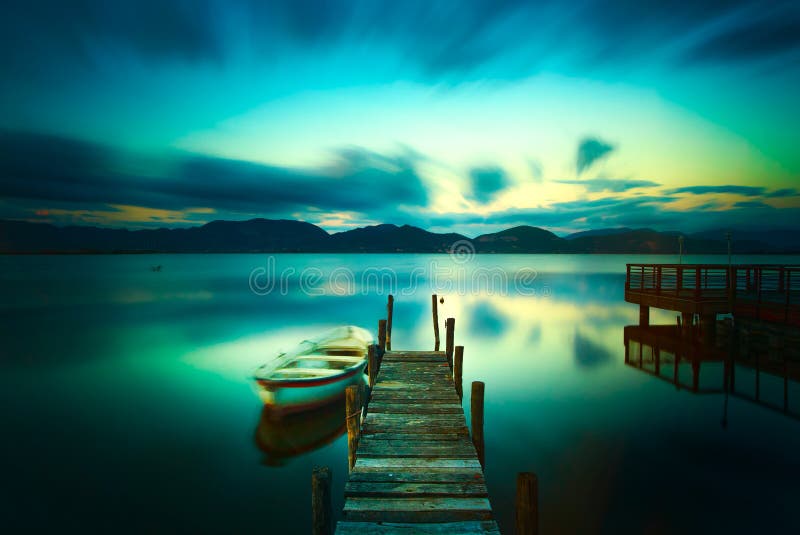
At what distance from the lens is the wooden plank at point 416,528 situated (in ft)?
15.0

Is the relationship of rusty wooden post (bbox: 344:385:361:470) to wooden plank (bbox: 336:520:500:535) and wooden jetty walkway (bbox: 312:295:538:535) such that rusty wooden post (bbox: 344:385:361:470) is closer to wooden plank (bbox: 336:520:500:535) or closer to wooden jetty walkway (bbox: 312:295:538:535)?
wooden jetty walkway (bbox: 312:295:538:535)

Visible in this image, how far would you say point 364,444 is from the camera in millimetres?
6867

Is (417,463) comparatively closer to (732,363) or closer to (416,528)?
(416,528)

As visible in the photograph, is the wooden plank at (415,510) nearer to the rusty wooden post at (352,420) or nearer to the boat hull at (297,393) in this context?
the rusty wooden post at (352,420)

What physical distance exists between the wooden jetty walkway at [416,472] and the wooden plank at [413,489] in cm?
1

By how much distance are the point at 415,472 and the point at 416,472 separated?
0.02 meters

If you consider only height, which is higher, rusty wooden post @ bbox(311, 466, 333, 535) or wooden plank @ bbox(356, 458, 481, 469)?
rusty wooden post @ bbox(311, 466, 333, 535)

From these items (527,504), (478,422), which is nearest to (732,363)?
(478,422)

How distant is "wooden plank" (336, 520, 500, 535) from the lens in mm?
4562

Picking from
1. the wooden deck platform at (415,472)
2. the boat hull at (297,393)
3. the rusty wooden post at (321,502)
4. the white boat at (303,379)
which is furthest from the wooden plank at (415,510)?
the boat hull at (297,393)

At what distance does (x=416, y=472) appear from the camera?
5.88m

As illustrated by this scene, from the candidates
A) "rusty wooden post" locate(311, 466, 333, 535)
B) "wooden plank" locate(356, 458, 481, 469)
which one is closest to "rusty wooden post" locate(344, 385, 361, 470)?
"wooden plank" locate(356, 458, 481, 469)

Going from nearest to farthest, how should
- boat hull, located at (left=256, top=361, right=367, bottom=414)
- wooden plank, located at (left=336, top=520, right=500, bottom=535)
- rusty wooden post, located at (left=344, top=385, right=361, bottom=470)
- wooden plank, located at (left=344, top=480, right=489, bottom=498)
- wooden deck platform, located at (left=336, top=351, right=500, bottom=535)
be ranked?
wooden plank, located at (left=336, top=520, right=500, bottom=535) < wooden deck platform, located at (left=336, top=351, right=500, bottom=535) < wooden plank, located at (left=344, top=480, right=489, bottom=498) < rusty wooden post, located at (left=344, top=385, right=361, bottom=470) < boat hull, located at (left=256, top=361, right=367, bottom=414)

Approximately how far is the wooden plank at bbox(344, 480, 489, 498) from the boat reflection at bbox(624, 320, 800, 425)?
1208 centimetres
